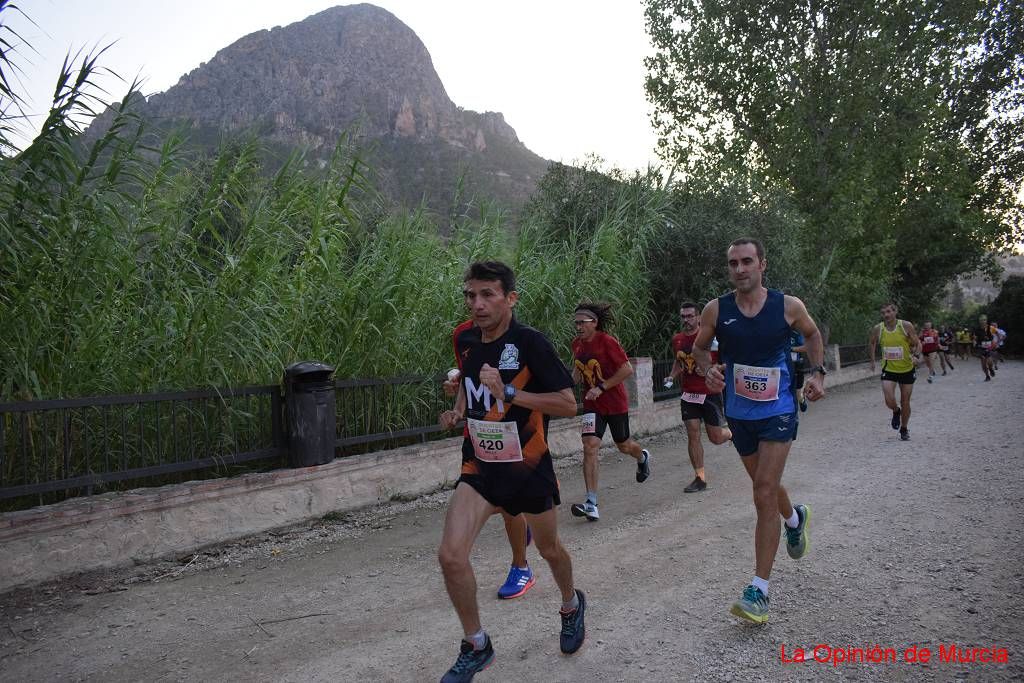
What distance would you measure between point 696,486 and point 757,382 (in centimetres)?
362

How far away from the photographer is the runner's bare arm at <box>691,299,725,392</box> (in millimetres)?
4395

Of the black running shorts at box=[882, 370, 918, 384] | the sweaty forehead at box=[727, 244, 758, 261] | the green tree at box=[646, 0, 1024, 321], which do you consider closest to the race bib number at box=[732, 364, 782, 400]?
the sweaty forehead at box=[727, 244, 758, 261]

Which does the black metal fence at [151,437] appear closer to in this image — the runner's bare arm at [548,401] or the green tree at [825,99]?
the runner's bare arm at [548,401]

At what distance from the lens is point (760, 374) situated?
4238 mm

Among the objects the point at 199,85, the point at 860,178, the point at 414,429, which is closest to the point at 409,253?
the point at 414,429

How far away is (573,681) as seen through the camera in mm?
3295

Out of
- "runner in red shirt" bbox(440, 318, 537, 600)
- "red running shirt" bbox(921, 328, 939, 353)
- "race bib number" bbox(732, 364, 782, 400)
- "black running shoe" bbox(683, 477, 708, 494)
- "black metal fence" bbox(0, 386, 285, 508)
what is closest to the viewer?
"runner in red shirt" bbox(440, 318, 537, 600)

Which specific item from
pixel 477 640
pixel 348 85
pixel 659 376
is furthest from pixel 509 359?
pixel 348 85

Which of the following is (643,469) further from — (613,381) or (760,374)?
(760,374)

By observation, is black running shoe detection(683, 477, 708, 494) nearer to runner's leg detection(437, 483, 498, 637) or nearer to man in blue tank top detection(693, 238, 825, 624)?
man in blue tank top detection(693, 238, 825, 624)

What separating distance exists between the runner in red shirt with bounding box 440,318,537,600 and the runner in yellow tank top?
8102 millimetres

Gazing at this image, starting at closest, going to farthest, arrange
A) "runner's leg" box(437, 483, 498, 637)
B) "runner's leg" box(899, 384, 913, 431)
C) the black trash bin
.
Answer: "runner's leg" box(437, 483, 498, 637)
the black trash bin
"runner's leg" box(899, 384, 913, 431)

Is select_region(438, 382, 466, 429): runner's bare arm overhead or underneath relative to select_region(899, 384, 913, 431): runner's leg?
overhead

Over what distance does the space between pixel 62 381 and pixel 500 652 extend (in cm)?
391
